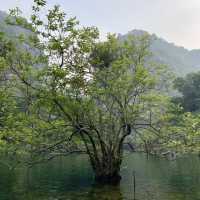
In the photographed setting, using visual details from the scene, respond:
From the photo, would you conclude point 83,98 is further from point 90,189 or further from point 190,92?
point 190,92

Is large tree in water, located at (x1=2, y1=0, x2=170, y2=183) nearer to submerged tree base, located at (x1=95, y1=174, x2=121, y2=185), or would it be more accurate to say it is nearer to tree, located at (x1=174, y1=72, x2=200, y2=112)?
submerged tree base, located at (x1=95, y1=174, x2=121, y2=185)

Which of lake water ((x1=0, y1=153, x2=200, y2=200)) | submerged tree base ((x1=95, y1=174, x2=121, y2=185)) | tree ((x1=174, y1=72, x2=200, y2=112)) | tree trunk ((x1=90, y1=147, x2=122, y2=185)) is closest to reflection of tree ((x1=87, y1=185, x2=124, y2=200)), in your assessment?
lake water ((x1=0, y1=153, x2=200, y2=200))

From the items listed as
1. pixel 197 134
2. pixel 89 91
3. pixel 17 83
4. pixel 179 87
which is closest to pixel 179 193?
pixel 197 134

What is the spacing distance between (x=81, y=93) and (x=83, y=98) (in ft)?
6.01

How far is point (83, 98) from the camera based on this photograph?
1661 inches

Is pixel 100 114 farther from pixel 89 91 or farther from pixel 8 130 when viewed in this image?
pixel 8 130

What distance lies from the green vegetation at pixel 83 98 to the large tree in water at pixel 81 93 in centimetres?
9

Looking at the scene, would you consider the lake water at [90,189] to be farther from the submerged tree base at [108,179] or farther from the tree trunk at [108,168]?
the tree trunk at [108,168]

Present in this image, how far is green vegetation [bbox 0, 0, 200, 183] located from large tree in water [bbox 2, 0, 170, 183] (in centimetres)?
9

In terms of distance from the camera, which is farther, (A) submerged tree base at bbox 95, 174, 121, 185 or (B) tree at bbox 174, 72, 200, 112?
(B) tree at bbox 174, 72, 200, 112

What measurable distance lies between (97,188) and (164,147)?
29.5 feet

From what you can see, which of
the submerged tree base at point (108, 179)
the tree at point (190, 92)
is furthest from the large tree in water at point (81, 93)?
the tree at point (190, 92)

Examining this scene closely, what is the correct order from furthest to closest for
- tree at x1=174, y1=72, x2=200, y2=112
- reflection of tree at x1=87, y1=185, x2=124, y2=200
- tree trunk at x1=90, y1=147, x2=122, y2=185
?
tree at x1=174, y1=72, x2=200, y2=112 → tree trunk at x1=90, y1=147, x2=122, y2=185 → reflection of tree at x1=87, y1=185, x2=124, y2=200

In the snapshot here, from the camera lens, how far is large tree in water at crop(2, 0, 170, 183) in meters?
37.8
